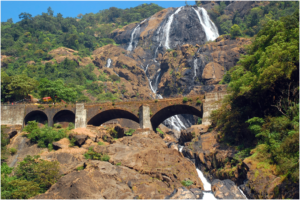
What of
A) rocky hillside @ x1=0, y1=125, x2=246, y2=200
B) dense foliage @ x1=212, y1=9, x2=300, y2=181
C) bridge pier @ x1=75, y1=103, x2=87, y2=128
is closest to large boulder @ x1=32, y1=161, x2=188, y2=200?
rocky hillside @ x1=0, y1=125, x2=246, y2=200

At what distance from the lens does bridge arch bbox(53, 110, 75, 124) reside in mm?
49094

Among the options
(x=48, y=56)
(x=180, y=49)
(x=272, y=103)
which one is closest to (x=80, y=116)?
(x=272, y=103)

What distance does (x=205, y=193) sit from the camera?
1038 inches

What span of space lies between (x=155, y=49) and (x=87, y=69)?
86.8 ft

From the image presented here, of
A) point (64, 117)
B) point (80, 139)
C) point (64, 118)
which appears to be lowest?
point (80, 139)

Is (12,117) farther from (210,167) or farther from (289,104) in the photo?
(289,104)

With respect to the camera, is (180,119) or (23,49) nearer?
(180,119)

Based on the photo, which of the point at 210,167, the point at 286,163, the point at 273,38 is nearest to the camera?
the point at 286,163

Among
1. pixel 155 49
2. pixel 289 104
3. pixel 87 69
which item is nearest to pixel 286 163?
pixel 289 104

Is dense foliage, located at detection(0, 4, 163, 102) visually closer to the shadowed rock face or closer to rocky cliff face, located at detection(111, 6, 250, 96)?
rocky cliff face, located at detection(111, 6, 250, 96)

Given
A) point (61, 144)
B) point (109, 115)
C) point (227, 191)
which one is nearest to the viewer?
point (227, 191)

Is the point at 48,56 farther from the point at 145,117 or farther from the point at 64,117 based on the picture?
the point at 145,117

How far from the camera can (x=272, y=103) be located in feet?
96.6

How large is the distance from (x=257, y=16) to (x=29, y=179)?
3461 inches
